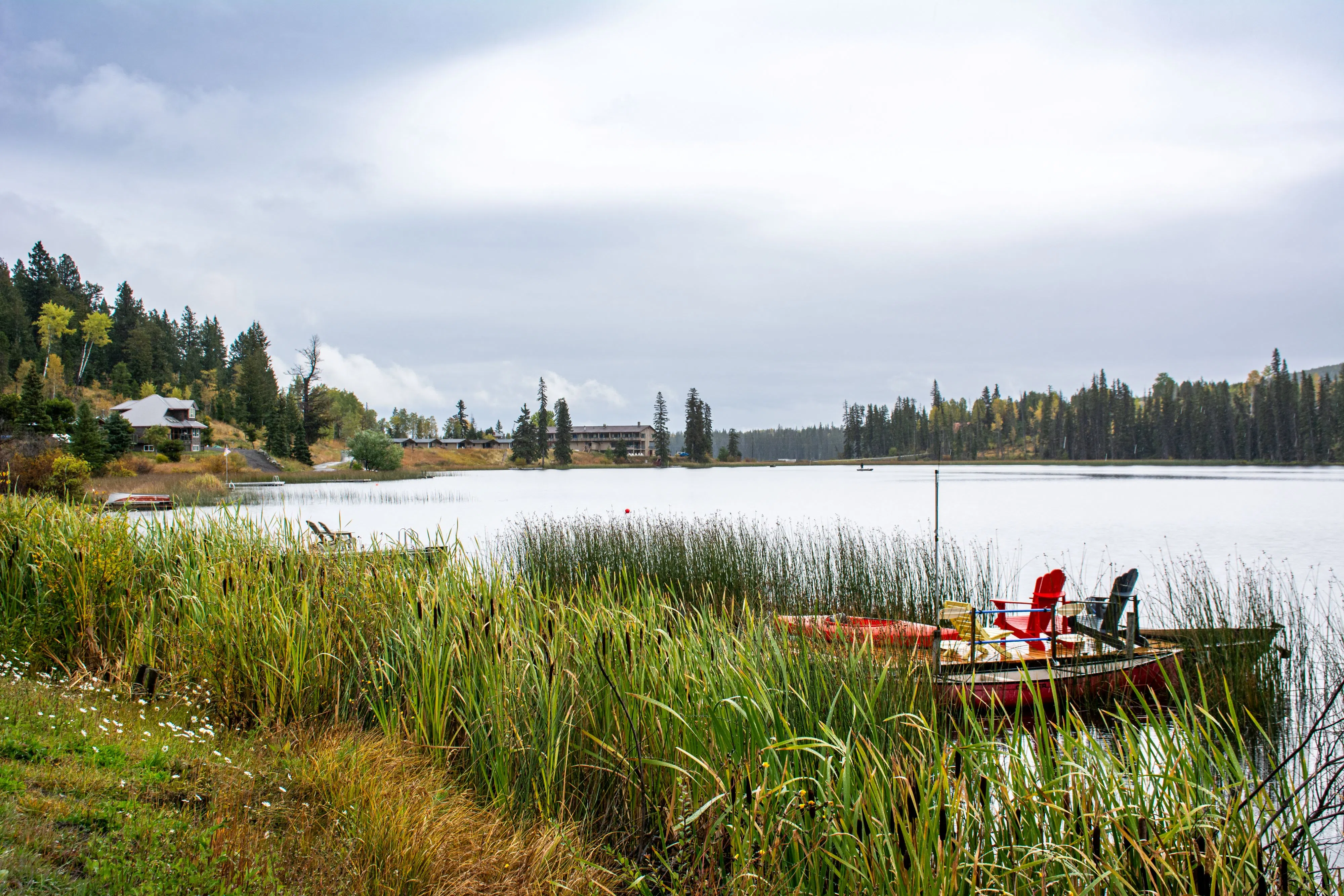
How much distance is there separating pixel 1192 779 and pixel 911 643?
3.52 meters

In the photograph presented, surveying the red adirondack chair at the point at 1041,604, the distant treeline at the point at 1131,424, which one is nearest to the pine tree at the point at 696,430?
the distant treeline at the point at 1131,424

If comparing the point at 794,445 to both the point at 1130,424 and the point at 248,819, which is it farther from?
the point at 248,819

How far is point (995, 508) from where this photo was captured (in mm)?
35781

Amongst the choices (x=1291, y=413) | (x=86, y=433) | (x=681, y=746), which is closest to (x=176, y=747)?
(x=681, y=746)

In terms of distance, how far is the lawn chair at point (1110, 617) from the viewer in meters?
8.10

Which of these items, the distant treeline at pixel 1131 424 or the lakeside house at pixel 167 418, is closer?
the lakeside house at pixel 167 418

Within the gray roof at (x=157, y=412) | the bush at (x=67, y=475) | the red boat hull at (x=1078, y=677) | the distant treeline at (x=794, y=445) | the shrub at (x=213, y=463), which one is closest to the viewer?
the red boat hull at (x=1078, y=677)

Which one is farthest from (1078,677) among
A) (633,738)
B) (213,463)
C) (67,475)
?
(213,463)

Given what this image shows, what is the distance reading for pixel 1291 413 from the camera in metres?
85.1

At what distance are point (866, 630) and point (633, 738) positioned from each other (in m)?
1.80

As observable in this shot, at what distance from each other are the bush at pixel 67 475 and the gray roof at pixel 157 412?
37.8 m

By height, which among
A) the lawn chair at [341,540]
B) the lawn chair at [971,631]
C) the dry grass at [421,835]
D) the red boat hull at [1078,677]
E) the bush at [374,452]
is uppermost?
the bush at [374,452]

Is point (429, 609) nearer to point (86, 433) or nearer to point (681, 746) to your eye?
point (681, 746)

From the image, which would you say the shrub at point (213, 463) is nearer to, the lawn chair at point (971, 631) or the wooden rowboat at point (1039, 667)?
the lawn chair at point (971, 631)
